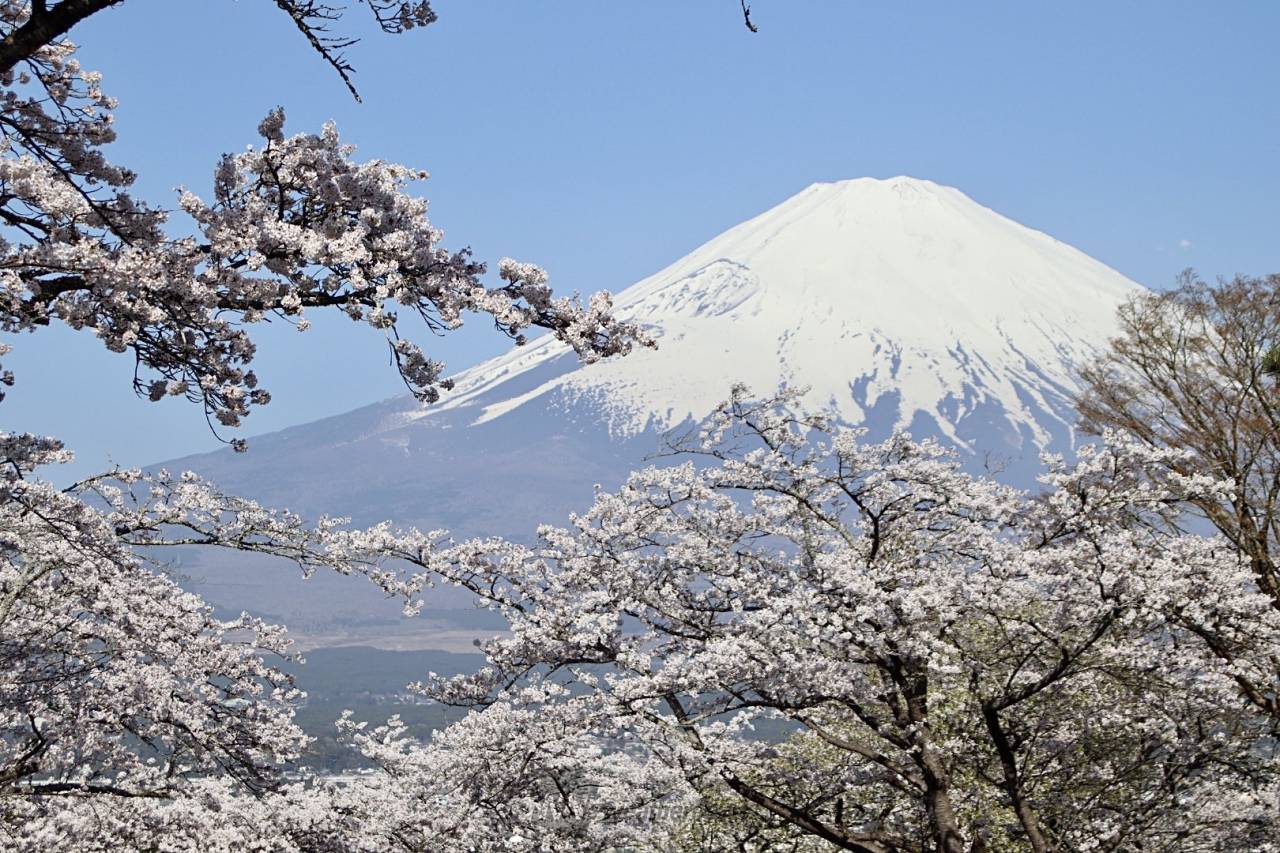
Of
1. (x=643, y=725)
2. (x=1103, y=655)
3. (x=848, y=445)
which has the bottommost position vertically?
(x=1103, y=655)

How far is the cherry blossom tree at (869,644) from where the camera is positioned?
25.2 feet

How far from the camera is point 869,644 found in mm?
7664

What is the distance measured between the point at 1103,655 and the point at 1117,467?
4.39ft

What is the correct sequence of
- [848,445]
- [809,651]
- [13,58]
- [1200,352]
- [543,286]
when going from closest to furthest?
[13,58] → [543,286] → [809,651] → [848,445] → [1200,352]

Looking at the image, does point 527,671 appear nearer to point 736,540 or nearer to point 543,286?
point 736,540

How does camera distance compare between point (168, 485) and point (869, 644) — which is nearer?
point (869, 644)

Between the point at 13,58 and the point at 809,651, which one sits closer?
the point at 13,58

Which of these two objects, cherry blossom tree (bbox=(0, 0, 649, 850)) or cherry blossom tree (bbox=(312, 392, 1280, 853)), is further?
cherry blossom tree (bbox=(312, 392, 1280, 853))

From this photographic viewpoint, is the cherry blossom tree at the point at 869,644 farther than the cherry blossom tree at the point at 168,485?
Yes

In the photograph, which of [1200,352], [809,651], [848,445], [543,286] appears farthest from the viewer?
[1200,352]

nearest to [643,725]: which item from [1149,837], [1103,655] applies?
[1103,655]

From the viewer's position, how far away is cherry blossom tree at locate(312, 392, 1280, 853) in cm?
768

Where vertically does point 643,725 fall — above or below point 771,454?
below

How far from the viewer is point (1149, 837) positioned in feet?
30.5
